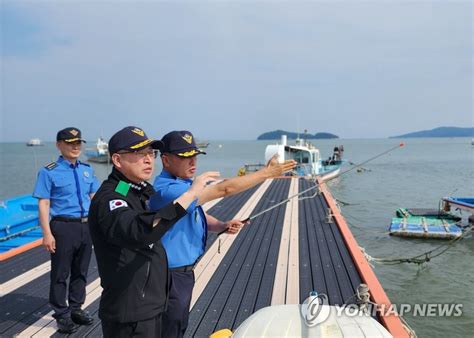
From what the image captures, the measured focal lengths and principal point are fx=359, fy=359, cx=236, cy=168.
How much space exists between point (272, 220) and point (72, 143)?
5.86 metres

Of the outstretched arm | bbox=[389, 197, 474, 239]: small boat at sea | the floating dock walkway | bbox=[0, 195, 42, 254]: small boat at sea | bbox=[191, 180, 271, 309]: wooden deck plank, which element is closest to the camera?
the outstretched arm

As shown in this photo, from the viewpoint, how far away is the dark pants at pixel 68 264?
Answer: 3736mm

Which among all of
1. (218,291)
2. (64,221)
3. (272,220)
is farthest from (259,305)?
(272,220)

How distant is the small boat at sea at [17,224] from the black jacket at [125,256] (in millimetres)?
7074

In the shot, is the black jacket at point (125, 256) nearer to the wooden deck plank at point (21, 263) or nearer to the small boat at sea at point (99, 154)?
the wooden deck plank at point (21, 263)

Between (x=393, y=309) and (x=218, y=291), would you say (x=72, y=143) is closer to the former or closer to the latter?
(x=218, y=291)

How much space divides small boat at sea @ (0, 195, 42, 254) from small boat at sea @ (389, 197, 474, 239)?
12.1m

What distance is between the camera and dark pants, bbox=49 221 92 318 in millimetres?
3736

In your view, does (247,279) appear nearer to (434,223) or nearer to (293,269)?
(293,269)

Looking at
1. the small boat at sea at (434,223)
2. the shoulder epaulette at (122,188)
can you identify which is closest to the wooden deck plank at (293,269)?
the shoulder epaulette at (122,188)

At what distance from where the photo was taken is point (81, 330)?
12.6 feet

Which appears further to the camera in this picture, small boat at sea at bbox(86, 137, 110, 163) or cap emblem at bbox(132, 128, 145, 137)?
small boat at sea at bbox(86, 137, 110, 163)

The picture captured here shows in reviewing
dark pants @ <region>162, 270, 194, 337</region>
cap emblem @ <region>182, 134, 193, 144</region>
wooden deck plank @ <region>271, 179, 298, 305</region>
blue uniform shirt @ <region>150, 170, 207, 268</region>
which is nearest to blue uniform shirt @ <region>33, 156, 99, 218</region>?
blue uniform shirt @ <region>150, 170, 207, 268</region>

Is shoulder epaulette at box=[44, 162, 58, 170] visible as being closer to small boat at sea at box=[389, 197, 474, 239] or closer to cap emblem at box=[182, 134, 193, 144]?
cap emblem at box=[182, 134, 193, 144]
